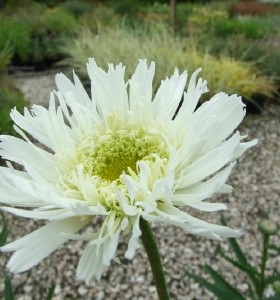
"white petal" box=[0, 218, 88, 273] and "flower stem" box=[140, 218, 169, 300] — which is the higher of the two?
"white petal" box=[0, 218, 88, 273]

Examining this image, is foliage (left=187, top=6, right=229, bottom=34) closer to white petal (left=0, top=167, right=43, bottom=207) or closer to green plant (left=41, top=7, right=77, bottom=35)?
green plant (left=41, top=7, right=77, bottom=35)

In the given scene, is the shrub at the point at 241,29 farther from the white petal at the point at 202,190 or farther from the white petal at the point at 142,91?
the white petal at the point at 202,190

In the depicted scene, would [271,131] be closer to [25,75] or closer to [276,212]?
[276,212]

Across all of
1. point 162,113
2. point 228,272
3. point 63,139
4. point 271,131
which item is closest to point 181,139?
point 162,113

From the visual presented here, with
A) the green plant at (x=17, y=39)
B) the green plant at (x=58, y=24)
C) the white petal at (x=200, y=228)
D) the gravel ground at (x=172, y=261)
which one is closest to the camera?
the white petal at (x=200, y=228)

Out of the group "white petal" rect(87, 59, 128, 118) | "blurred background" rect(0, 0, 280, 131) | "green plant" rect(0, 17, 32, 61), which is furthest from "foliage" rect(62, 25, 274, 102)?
"white petal" rect(87, 59, 128, 118)

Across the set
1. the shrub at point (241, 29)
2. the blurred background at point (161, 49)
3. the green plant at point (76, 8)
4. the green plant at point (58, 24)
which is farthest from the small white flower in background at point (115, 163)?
the green plant at point (76, 8)

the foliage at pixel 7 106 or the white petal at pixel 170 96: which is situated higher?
the white petal at pixel 170 96
